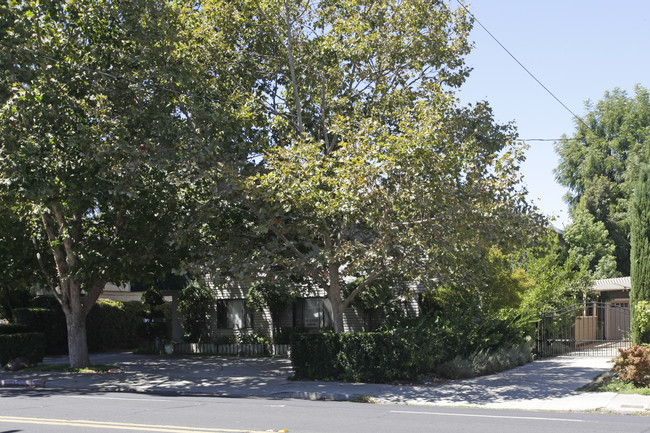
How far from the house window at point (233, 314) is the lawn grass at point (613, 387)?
15703 millimetres

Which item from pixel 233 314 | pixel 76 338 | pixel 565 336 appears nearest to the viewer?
pixel 76 338

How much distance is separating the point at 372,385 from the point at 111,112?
9736 mm

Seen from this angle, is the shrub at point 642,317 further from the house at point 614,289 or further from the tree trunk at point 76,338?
the tree trunk at point 76,338

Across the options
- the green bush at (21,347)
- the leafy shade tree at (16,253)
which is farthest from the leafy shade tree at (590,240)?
the leafy shade tree at (16,253)

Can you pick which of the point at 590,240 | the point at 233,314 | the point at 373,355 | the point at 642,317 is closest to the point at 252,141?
the point at 373,355

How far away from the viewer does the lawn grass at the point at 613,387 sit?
1501cm

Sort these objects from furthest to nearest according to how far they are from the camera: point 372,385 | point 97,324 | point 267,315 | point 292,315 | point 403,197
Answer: point 97,324 < point 267,315 < point 292,315 < point 372,385 < point 403,197

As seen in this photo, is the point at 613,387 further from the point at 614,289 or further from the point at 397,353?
the point at 614,289

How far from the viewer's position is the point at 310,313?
27891 mm

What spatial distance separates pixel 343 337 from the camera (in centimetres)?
1820

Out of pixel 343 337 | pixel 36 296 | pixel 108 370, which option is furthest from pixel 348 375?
pixel 36 296

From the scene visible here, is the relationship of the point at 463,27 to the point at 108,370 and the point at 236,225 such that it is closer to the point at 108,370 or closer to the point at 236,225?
the point at 236,225

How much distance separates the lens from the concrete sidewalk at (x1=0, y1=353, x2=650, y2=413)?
14539mm

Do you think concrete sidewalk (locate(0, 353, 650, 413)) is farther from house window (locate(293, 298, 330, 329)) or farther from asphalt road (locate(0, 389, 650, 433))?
house window (locate(293, 298, 330, 329))
